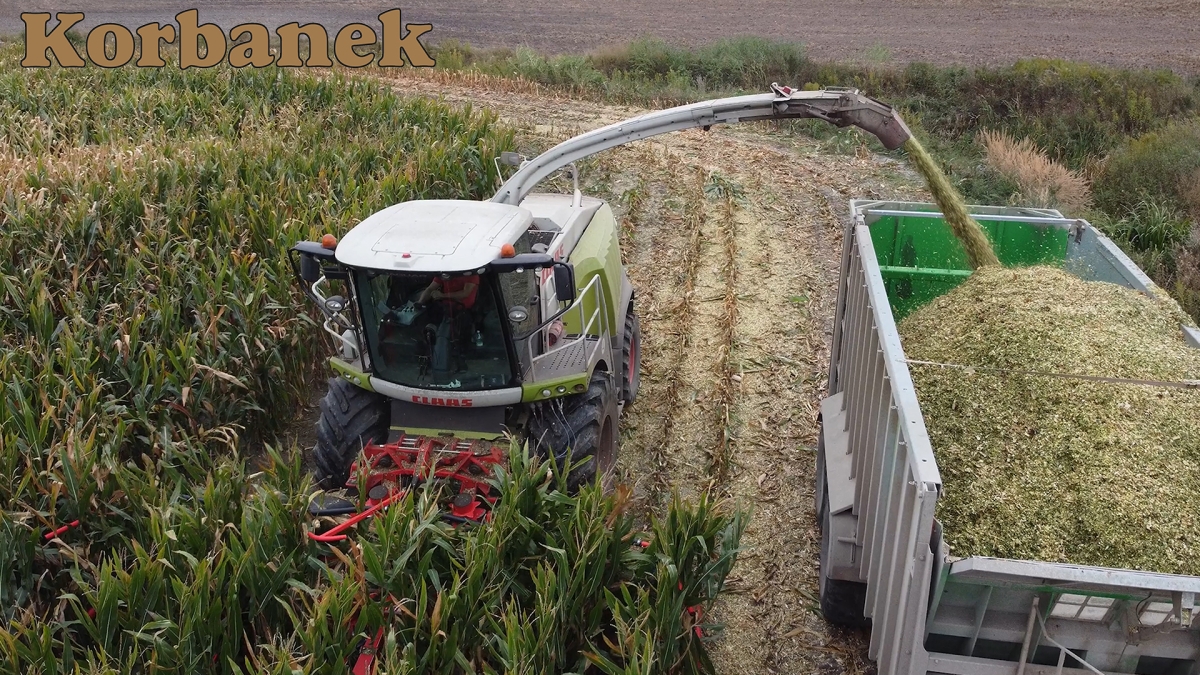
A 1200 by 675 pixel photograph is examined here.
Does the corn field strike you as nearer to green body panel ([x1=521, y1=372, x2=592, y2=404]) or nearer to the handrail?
green body panel ([x1=521, y1=372, x2=592, y2=404])

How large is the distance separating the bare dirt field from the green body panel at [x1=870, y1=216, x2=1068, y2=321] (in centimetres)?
1487

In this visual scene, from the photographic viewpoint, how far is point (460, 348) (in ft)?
16.5

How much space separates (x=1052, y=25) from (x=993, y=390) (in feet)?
80.4

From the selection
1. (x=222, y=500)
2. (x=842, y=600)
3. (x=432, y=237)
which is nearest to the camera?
(x=222, y=500)

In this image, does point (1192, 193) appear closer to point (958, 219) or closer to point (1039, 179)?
point (1039, 179)

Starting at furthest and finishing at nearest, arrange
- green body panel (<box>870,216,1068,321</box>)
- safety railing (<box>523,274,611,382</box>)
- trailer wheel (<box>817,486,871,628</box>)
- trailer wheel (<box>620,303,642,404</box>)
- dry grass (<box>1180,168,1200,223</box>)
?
dry grass (<box>1180,168,1200,223</box>)
trailer wheel (<box>620,303,642,404</box>)
green body panel (<box>870,216,1068,321</box>)
safety railing (<box>523,274,611,382</box>)
trailer wheel (<box>817,486,871,628</box>)

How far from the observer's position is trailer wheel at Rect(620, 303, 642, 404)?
6.77 meters

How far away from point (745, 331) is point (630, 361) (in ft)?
5.24

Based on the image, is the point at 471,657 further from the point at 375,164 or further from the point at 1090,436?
the point at 375,164

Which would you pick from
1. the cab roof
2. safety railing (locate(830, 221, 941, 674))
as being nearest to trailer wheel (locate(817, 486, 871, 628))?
safety railing (locate(830, 221, 941, 674))

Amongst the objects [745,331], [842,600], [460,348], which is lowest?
[842,600]

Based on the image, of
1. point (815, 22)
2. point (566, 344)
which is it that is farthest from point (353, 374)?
point (815, 22)

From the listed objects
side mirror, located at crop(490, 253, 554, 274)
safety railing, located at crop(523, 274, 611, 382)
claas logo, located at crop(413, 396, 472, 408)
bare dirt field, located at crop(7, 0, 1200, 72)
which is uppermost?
bare dirt field, located at crop(7, 0, 1200, 72)

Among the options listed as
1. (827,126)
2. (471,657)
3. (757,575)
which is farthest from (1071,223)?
(827,126)
